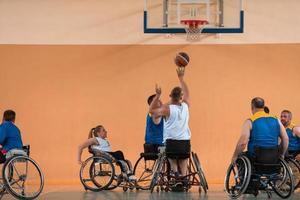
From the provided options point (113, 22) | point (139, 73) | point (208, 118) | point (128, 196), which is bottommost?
point (128, 196)

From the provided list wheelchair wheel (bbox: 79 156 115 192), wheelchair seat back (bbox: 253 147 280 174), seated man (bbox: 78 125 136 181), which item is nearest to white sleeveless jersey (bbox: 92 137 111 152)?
seated man (bbox: 78 125 136 181)

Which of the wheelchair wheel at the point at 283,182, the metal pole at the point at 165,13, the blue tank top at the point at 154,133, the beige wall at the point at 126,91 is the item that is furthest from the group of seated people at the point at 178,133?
the metal pole at the point at 165,13

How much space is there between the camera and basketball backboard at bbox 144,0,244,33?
10.6 m

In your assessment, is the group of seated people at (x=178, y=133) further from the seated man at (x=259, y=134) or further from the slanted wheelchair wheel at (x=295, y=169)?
the slanted wheelchair wheel at (x=295, y=169)

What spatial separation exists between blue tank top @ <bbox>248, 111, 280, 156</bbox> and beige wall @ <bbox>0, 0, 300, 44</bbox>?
3731 mm

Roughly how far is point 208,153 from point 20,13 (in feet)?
12.6

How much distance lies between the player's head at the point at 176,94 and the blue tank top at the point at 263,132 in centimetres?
105

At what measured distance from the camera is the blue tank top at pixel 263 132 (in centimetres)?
732

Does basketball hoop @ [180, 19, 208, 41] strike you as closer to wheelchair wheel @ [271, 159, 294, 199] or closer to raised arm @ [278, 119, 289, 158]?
raised arm @ [278, 119, 289, 158]

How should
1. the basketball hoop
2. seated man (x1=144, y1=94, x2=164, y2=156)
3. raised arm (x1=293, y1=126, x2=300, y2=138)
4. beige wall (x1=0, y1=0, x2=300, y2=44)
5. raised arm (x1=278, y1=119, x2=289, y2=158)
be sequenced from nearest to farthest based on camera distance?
1. raised arm (x1=278, y1=119, x2=289, y2=158)
2. raised arm (x1=293, y1=126, x2=300, y2=138)
3. seated man (x1=144, y1=94, x2=164, y2=156)
4. the basketball hoop
5. beige wall (x1=0, y1=0, x2=300, y2=44)

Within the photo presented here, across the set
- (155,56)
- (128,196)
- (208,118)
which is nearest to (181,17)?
(155,56)

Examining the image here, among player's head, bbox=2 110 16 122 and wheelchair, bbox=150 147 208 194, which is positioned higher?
player's head, bbox=2 110 16 122

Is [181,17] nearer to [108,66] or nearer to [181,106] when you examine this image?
[108,66]

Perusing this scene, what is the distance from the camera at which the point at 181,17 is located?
10.6 metres
